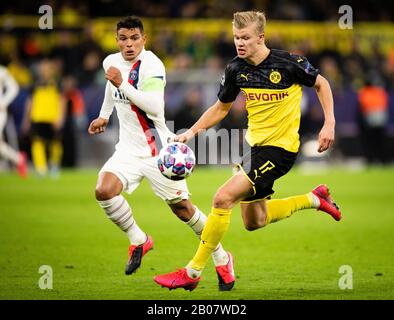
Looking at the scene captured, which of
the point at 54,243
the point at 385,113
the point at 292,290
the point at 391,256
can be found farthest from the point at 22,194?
the point at 385,113

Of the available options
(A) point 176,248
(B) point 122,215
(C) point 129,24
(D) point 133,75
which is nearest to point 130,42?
(C) point 129,24

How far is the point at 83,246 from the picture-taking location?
34.7 feet

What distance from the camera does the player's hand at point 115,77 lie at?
7.77 meters

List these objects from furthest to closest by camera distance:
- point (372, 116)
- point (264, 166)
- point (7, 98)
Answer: point (372, 116), point (7, 98), point (264, 166)

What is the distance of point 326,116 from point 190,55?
56.0ft

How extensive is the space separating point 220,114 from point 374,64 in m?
18.5

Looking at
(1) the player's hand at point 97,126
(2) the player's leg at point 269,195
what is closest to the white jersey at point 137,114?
(1) the player's hand at point 97,126

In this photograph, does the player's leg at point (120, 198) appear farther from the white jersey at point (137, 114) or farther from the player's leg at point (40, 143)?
the player's leg at point (40, 143)

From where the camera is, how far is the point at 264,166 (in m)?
7.70

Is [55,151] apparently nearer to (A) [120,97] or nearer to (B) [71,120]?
(B) [71,120]

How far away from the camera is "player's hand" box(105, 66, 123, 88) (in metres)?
7.77

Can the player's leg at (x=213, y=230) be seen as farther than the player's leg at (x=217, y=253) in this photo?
No

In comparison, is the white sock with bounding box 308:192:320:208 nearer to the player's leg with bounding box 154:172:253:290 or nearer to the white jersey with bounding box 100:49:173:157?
the player's leg with bounding box 154:172:253:290

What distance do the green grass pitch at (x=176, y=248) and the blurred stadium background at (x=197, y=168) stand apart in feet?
0.08
